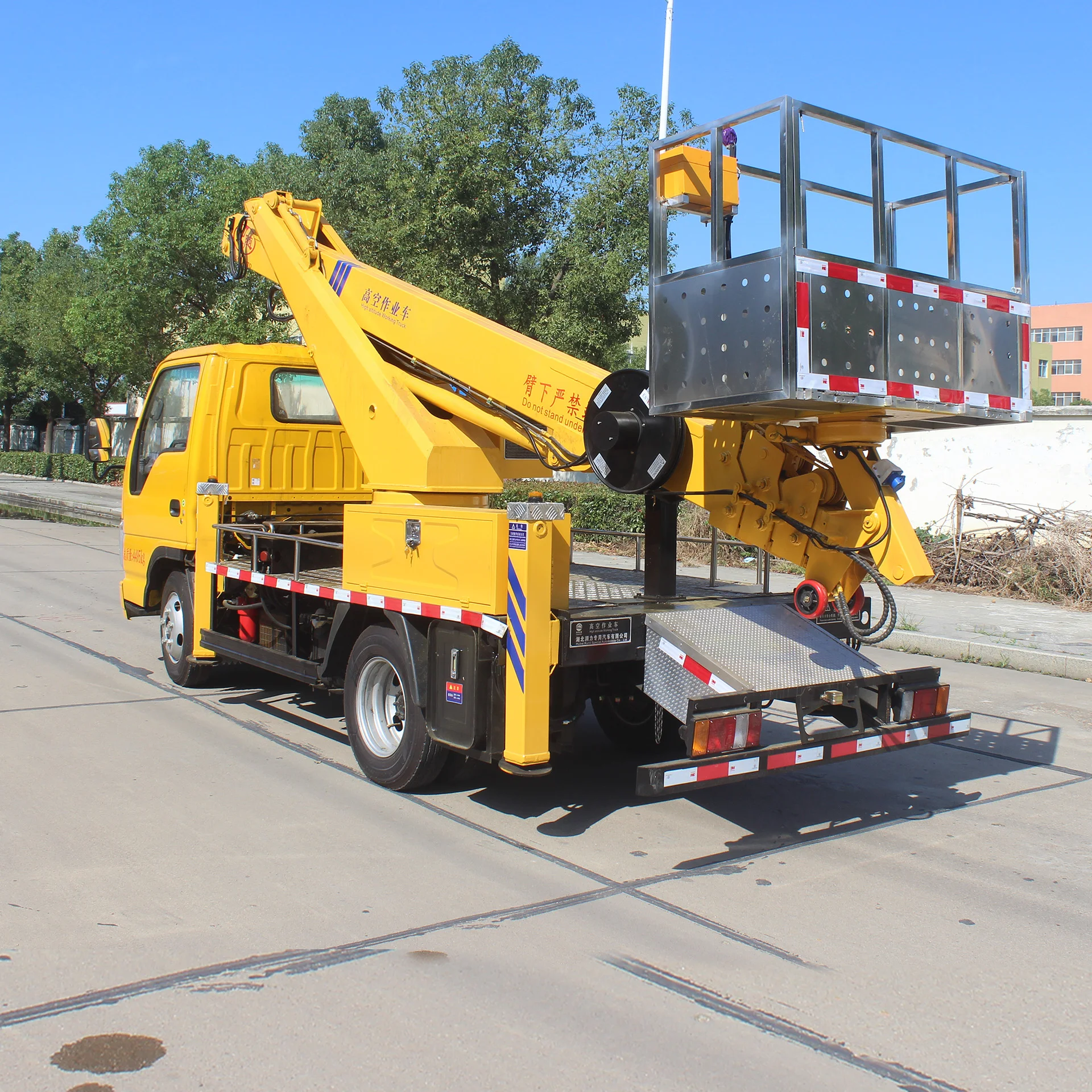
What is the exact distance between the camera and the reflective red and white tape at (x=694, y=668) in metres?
5.52

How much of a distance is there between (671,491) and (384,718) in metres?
2.14

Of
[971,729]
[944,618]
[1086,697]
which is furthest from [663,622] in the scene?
[944,618]

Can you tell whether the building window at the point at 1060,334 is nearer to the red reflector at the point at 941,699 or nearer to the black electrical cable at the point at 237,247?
the black electrical cable at the point at 237,247

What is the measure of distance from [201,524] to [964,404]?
570 cm

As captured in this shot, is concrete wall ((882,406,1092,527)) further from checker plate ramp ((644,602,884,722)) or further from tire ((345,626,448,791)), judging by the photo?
tire ((345,626,448,791))

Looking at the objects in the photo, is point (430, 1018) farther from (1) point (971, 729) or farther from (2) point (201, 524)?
(1) point (971, 729)

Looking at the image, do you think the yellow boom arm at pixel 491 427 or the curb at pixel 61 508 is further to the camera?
the curb at pixel 61 508

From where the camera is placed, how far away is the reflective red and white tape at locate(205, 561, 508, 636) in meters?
5.51

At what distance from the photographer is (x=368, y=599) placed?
21.0 ft

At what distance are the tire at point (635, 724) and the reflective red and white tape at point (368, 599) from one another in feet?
5.77

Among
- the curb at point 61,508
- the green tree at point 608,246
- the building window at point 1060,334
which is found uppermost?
the building window at point 1060,334

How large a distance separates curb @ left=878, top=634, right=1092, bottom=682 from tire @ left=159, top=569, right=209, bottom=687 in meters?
7.38

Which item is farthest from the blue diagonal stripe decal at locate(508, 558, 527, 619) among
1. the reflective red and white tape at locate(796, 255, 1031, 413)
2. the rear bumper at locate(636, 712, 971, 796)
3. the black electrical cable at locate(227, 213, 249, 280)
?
the black electrical cable at locate(227, 213, 249, 280)

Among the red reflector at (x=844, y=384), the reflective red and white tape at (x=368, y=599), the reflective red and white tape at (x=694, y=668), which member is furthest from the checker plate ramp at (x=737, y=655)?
the red reflector at (x=844, y=384)
